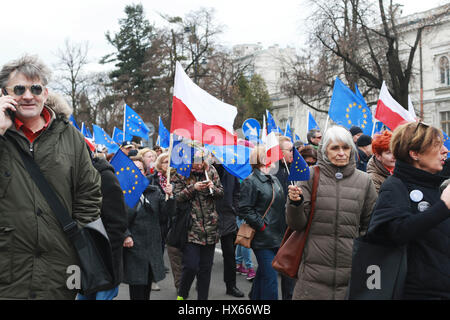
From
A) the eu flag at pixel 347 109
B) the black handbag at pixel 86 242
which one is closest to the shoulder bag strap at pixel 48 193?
the black handbag at pixel 86 242

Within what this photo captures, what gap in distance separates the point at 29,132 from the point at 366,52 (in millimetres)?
23752

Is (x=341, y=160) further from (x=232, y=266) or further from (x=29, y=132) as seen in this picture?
(x=232, y=266)

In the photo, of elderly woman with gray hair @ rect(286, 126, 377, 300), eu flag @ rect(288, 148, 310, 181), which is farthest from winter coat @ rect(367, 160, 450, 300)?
eu flag @ rect(288, 148, 310, 181)

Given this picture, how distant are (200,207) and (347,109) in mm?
2914

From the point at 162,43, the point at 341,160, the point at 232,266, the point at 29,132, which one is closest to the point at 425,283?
the point at 341,160

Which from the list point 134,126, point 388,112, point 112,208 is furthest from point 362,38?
point 112,208

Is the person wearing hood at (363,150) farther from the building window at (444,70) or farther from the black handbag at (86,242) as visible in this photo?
the building window at (444,70)

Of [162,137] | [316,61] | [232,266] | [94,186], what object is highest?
[316,61]

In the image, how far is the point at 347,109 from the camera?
7.41 metres

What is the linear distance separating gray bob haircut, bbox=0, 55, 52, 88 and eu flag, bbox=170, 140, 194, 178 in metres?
2.90

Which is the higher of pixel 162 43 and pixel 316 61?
pixel 162 43

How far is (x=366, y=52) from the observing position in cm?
2459

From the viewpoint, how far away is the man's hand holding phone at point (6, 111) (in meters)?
2.68

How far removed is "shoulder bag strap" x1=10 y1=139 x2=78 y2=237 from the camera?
271cm
